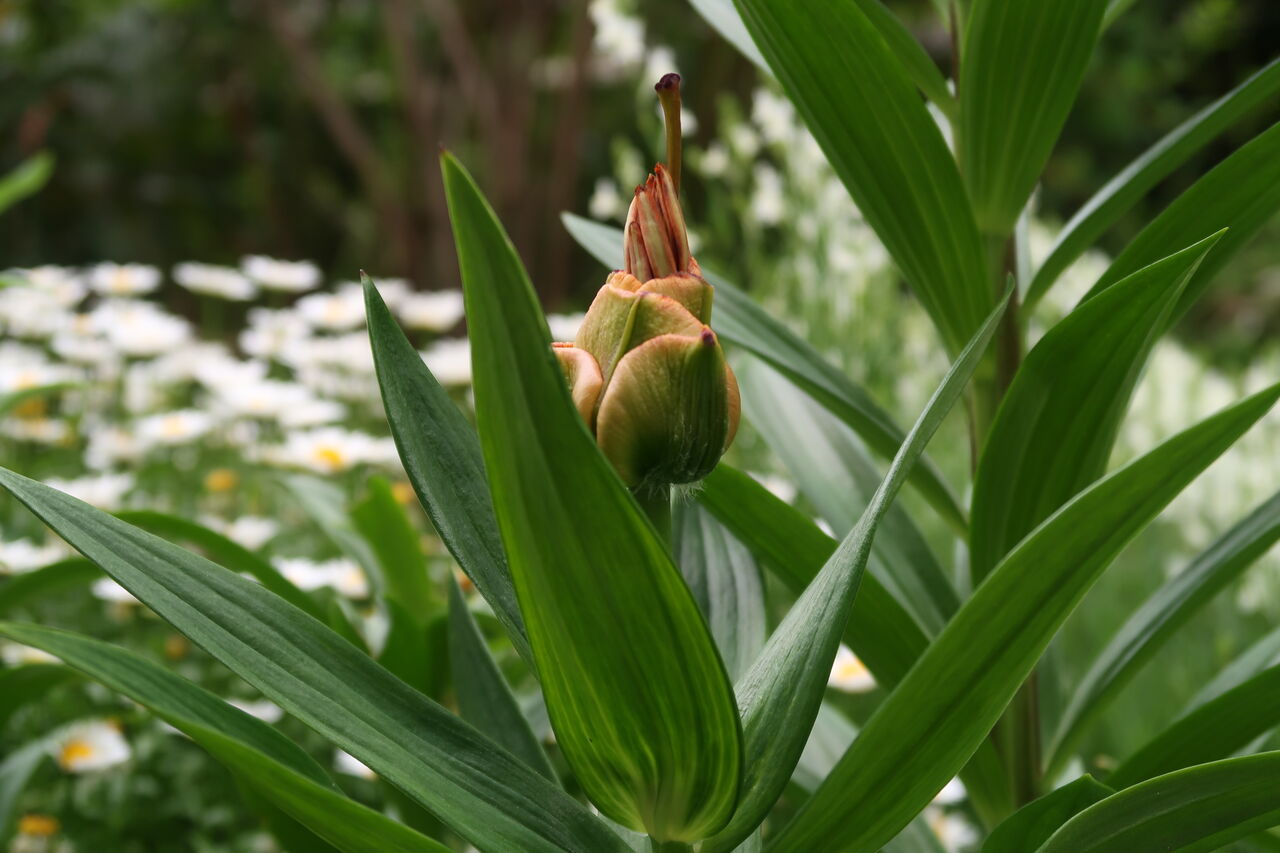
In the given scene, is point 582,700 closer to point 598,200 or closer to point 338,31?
point 598,200

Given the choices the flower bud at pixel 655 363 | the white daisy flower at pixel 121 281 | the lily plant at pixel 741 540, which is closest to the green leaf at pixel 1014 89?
the lily plant at pixel 741 540

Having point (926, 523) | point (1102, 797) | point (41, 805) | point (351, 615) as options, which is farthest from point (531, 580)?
point (926, 523)

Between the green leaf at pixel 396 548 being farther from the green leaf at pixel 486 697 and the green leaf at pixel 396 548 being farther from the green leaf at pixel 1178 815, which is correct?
the green leaf at pixel 1178 815

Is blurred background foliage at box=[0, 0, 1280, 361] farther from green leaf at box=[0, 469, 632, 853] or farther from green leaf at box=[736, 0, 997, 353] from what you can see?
green leaf at box=[0, 469, 632, 853]

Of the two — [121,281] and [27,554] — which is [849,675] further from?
[121,281]

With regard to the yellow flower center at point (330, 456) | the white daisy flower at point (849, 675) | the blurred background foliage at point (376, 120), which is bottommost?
the white daisy flower at point (849, 675)

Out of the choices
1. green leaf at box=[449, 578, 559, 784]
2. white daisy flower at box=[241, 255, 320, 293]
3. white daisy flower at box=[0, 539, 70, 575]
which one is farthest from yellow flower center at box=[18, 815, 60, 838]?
white daisy flower at box=[241, 255, 320, 293]

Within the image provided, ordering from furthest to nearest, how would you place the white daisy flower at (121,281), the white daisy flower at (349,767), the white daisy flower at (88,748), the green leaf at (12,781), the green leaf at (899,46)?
the white daisy flower at (121,281) → the white daisy flower at (88,748) → the white daisy flower at (349,767) → the green leaf at (12,781) → the green leaf at (899,46)
